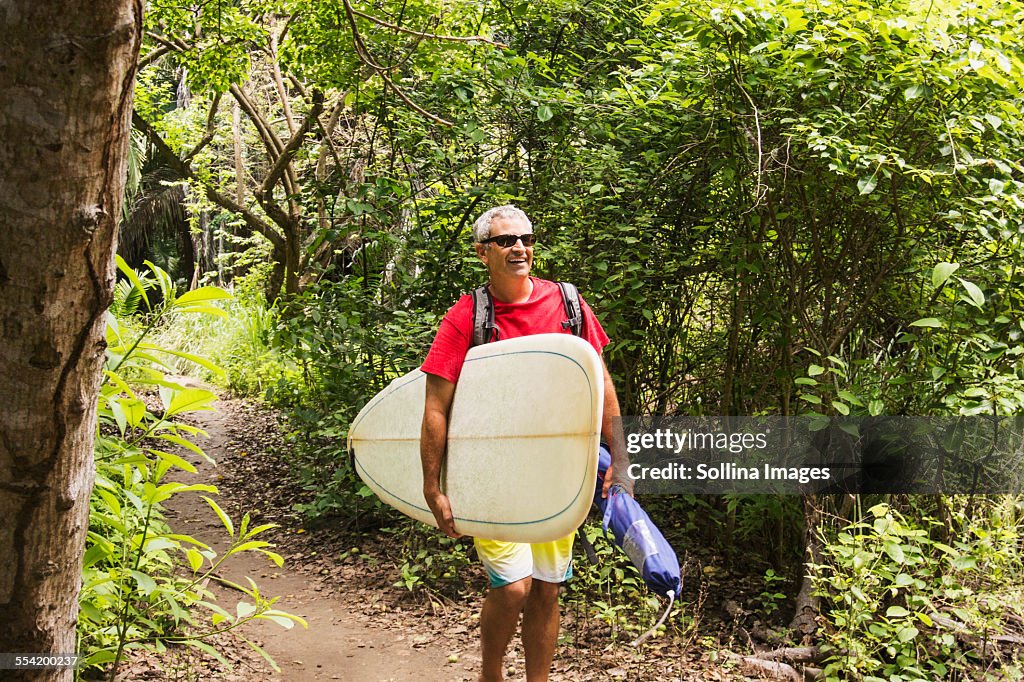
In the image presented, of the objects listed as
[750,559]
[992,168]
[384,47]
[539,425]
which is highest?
[384,47]

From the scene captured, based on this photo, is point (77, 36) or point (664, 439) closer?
point (77, 36)

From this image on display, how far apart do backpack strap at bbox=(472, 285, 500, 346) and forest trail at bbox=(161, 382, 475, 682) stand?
6.09ft

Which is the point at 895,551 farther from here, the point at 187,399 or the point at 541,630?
the point at 187,399

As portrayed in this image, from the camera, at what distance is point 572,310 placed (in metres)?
2.97

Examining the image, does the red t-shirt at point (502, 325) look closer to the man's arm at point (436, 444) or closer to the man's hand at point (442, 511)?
the man's arm at point (436, 444)

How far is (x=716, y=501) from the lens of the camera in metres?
4.97

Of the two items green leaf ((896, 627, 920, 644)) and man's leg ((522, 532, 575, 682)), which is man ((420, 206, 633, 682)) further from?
green leaf ((896, 627, 920, 644))

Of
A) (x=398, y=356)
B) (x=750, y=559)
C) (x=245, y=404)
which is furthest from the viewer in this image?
(x=245, y=404)

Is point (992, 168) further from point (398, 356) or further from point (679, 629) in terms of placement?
point (398, 356)

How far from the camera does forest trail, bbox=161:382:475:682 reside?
3877 mm

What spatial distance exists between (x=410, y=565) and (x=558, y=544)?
2197mm

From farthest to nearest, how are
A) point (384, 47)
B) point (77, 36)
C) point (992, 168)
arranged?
point (384, 47)
point (992, 168)
point (77, 36)

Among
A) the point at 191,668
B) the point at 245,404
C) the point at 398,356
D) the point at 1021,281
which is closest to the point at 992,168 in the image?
the point at 1021,281

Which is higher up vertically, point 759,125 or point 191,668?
point 759,125
